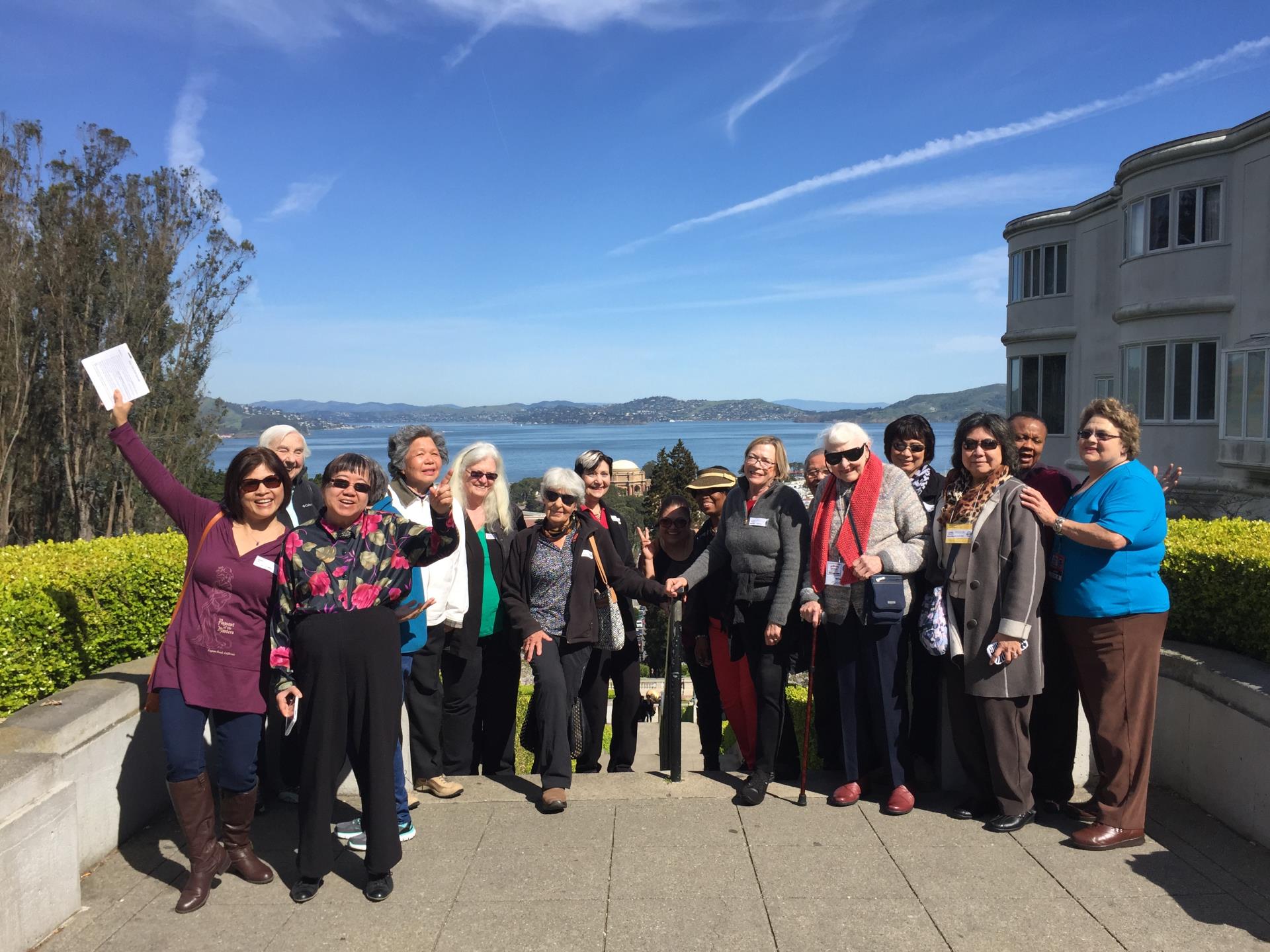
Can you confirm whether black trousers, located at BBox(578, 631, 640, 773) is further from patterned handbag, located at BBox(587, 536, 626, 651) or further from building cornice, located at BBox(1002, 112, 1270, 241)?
building cornice, located at BBox(1002, 112, 1270, 241)

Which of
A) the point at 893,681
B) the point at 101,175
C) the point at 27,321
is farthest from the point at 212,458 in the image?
the point at 893,681

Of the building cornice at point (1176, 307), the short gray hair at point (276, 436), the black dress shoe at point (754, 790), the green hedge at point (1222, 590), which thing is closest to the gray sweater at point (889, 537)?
the black dress shoe at point (754, 790)

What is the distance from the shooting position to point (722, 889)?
3.76 metres

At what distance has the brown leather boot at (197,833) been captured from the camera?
3725 mm

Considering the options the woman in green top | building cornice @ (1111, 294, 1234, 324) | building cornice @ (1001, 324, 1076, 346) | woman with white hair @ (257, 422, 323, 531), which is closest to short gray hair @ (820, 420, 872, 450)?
the woman in green top

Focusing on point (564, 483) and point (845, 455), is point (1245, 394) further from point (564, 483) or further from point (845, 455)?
point (564, 483)

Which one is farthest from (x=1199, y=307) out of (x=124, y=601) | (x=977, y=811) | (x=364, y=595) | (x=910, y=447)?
(x=124, y=601)

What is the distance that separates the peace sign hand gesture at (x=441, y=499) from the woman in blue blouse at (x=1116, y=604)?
279 centimetres

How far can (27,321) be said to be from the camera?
2561cm

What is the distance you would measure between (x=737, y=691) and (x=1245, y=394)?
57.2ft

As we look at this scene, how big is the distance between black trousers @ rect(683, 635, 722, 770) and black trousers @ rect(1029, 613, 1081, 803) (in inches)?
72.5

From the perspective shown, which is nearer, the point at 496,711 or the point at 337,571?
the point at 337,571

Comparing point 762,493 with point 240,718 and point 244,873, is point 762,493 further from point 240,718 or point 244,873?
point 244,873

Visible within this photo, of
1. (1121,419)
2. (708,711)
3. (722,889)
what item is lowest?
(722,889)
